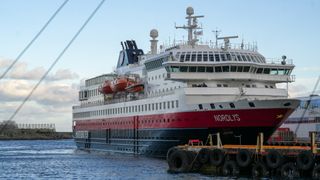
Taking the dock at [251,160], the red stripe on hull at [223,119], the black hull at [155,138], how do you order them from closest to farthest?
the dock at [251,160]
the red stripe on hull at [223,119]
the black hull at [155,138]

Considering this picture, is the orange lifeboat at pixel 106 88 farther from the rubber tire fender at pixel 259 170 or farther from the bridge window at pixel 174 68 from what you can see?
the rubber tire fender at pixel 259 170

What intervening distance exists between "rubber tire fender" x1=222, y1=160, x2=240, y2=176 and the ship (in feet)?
18.1

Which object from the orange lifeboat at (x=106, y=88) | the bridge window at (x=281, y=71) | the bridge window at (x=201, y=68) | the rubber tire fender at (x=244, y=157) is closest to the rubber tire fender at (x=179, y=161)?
the rubber tire fender at (x=244, y=157)

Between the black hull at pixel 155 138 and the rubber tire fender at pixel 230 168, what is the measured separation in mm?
5506

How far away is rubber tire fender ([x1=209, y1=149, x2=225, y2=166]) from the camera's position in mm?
40550

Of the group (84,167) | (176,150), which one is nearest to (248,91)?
(176,150)

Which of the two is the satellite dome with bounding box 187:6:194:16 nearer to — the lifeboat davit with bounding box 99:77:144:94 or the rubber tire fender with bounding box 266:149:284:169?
the lifeboat davit with bounding box 99:77:144:94

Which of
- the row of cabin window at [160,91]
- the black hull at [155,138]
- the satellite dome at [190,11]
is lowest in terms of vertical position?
the black hull at [155,138]

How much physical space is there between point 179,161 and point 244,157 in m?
5.44

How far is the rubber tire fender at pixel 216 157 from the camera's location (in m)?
40.5

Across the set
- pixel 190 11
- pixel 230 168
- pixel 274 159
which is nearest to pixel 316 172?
pixel 274 159

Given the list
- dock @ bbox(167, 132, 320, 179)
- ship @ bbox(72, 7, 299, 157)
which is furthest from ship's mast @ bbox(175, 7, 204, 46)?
dock @ bbox(167, 132, 320, 179)

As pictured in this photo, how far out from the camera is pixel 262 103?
4419 cm

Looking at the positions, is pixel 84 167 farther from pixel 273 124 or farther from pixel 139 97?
pixel 273 124
